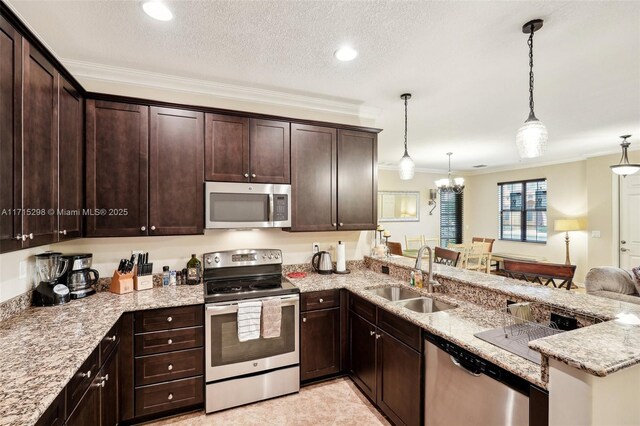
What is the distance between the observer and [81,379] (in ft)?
4.58

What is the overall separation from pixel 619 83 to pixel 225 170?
12.1ft

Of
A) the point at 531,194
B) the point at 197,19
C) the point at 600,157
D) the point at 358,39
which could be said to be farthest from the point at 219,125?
the point at 531,194

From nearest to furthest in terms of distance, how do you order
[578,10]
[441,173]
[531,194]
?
[578,10], [531,194], [441,173]

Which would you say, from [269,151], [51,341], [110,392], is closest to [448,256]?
[269,151]

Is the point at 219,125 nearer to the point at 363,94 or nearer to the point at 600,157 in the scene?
the point at 363,94

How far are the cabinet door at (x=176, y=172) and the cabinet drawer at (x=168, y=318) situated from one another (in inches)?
25.1

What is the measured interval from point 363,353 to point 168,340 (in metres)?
1.53

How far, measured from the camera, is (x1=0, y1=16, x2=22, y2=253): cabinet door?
4.31 ft

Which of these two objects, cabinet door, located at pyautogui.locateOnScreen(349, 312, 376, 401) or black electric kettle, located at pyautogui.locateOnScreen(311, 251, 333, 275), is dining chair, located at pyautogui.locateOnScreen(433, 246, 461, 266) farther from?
cabinet door, located at pyautogui.locateOnScreen(349, 312, 376, 401)

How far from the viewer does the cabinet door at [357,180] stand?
3098 millimetres

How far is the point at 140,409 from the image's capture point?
84.9 inches

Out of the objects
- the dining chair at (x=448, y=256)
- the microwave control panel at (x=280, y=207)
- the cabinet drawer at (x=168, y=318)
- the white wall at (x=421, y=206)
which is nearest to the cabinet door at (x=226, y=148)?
the microwave control panel at (x=280, y=207)

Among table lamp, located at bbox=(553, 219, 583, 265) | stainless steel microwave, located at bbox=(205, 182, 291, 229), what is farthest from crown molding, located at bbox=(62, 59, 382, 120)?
table lamp, located at bbox=(553, 219, 583, 265)

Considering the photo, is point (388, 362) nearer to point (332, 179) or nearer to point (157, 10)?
point (332, 179)
